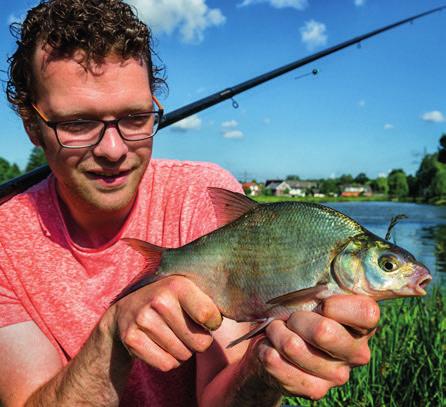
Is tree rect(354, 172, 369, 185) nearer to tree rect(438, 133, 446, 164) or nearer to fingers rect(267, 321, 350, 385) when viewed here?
tree rect(438, 133, 446, 164)

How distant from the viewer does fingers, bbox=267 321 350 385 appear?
5.16ft

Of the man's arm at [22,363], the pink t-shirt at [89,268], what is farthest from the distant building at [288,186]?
the man's arm at [22,363]

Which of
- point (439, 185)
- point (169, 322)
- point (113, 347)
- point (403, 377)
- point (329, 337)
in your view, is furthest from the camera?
point (439, 185)

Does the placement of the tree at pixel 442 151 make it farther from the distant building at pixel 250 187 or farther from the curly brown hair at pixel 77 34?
the curly brown hair at pixel 77 34

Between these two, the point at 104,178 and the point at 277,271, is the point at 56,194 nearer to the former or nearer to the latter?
the point at 104,178

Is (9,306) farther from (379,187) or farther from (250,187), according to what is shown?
(379,187)

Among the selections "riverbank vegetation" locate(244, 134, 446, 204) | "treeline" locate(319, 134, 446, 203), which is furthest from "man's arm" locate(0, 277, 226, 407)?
"treeline" locate(319, 134, 446, 203)

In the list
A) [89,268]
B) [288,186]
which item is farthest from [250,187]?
[288,186]

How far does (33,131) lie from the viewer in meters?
2.83

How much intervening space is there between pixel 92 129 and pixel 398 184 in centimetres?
11398

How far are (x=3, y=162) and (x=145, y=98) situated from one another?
3248 inches

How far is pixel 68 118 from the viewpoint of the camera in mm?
2451

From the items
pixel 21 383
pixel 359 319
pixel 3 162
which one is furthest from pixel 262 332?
pixel 3 162

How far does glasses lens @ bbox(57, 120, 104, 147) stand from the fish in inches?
31.2
